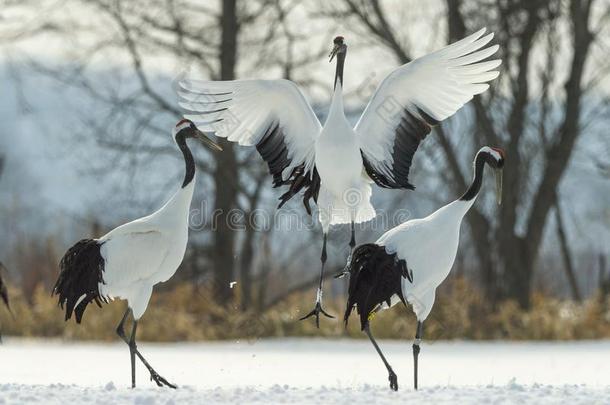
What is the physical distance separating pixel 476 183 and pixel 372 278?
108 cm

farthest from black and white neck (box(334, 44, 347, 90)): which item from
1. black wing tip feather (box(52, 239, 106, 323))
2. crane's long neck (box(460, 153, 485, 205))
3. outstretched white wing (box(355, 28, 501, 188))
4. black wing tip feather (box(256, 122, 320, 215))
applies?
black wing tip feather (box(52, 239, 106, 323))

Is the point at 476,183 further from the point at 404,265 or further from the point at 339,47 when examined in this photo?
the point at 339,47

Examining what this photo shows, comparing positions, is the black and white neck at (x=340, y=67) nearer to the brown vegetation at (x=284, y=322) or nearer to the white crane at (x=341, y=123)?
the white crane at (x=341, y=123)

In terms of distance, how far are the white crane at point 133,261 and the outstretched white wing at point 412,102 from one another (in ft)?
5.05

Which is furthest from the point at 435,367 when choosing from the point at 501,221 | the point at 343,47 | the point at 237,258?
the point at 237,258

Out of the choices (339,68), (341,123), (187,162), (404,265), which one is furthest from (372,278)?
(339,68)

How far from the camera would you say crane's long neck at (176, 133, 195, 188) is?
24.1 ft

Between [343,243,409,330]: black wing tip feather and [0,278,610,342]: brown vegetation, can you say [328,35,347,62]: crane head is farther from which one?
[0,278,610,342]: brown vegetation

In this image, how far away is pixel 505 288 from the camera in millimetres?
13680

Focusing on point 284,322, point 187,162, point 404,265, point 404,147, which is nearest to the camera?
point 404,265

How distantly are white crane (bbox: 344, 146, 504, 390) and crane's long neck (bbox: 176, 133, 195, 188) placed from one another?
1.37m

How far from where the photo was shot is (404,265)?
6758mm

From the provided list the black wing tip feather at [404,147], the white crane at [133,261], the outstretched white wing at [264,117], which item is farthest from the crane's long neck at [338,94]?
the white crane at [133,261]

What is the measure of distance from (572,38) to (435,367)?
6604 mm
